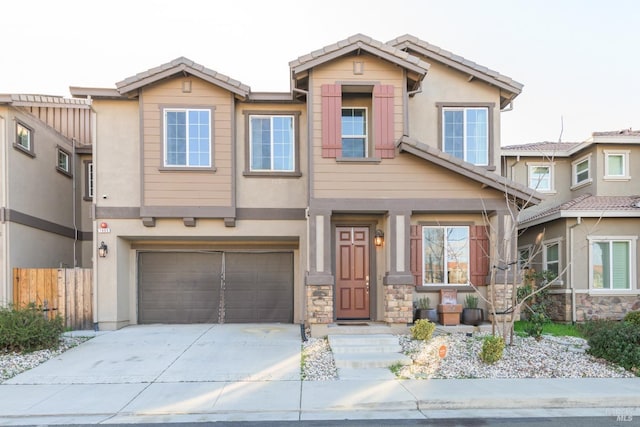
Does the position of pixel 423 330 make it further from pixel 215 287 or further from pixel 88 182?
pixel 88 182

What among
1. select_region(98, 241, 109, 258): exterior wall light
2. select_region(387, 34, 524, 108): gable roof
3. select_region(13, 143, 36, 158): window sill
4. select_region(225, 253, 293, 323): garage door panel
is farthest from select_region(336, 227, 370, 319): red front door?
select_region(13, 143, 36, 158): window sill

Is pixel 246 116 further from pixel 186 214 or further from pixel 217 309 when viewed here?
pixel 217 309

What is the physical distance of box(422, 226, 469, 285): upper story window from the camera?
37.5 ft

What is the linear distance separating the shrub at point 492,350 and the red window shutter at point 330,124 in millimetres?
5207

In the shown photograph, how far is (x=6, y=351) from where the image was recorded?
9008 mm

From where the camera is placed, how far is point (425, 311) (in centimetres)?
1085

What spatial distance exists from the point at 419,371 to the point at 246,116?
7.65 metres

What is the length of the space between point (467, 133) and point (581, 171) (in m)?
5.41

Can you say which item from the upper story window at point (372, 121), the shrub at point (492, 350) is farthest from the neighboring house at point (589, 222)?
the shrub at point (492, 350)

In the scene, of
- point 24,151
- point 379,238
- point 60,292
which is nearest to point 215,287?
point 60,292

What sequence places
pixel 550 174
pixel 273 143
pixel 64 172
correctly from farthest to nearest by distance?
pixel 550 174
pixel 64 172
pixel 273 143

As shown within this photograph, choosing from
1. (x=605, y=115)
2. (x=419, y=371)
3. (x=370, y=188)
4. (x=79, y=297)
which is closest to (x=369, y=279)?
(x=370, y=188)

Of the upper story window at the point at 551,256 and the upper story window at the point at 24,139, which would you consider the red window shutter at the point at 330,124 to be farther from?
the upper story window at the point at 24,139

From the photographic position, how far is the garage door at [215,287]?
42.3ft
